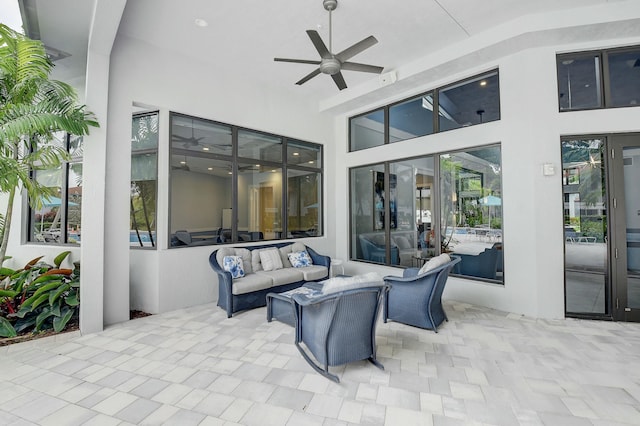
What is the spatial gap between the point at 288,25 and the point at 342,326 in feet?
12.7

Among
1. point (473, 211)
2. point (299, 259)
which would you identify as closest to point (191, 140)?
point (299, 259)

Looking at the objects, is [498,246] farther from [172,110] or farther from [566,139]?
[172,110]

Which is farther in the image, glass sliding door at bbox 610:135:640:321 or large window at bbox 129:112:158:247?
large window at bbox 129:112:158:247

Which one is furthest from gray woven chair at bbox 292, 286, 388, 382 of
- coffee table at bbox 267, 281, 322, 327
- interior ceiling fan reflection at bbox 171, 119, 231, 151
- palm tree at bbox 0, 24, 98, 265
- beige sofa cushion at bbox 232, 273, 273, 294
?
interior ceiling fan reflection at bbox 171, 119, 231, 151

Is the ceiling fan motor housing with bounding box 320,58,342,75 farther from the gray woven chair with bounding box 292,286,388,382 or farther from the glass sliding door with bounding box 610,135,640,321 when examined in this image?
the glass sliding door with bounding box 610,135,640,321

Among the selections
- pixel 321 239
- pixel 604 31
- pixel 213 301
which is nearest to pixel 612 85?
pixel 604 31

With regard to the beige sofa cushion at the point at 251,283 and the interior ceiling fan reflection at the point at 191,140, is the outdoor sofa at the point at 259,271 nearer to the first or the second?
the beige sofa cushion at the point at 251,283

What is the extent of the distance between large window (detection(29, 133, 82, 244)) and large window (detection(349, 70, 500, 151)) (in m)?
5.36

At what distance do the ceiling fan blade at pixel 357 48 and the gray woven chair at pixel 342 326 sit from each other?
260 centimetres

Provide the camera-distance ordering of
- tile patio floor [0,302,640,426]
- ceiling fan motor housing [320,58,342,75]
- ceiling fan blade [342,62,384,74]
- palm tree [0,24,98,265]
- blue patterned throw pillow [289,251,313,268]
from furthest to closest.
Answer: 1. blue patterned throw pillow [289,251,313,268]
2. ceiling fan blade [342,62,384,74]
3. ceiling fan motor housing [320,58,342,75]
4. palm tree [0,24,98,265]
5. tile patio floor [0,302,640,426]

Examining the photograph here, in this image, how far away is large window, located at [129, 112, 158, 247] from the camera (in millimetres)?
4668

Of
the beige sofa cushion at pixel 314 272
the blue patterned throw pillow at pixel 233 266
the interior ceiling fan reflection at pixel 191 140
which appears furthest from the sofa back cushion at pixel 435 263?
the interior ceiling fan reflection at pixel 191 140

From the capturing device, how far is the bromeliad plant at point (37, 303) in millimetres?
3594

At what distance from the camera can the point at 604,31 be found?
382 centimetres
